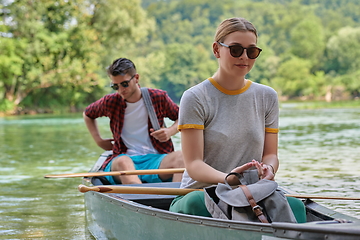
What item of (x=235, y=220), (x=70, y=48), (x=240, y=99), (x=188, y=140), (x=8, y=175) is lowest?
(x=8, y=175)

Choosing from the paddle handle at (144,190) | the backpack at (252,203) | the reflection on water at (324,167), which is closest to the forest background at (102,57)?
the reflection on water at (324,167)

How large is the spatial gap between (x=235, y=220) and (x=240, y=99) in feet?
2.14

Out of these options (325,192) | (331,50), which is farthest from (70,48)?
(331,50)

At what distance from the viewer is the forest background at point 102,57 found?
37.0 metres

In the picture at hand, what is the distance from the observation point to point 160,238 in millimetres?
3186

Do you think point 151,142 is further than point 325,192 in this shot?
No

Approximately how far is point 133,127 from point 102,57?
37637 millimetres

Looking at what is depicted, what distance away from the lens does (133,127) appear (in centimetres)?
512

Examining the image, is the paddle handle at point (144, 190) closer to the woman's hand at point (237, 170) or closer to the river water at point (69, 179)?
the woman's hand at point (237, 170)

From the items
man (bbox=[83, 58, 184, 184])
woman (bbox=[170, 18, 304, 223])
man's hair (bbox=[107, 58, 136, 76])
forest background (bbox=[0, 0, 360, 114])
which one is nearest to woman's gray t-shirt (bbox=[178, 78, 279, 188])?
woman (bbox=[170, 18, 304, 223])

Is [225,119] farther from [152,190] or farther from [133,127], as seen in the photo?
[133,127]

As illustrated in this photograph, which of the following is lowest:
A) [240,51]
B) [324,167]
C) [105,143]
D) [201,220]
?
[324,167]

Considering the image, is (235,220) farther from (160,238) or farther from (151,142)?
(151,142)

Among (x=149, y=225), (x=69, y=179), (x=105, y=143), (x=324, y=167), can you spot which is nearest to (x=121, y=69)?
(x=105, y=143)
